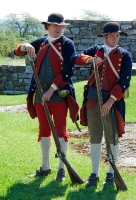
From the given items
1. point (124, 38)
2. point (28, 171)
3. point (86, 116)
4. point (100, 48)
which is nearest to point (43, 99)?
point (86, 116)

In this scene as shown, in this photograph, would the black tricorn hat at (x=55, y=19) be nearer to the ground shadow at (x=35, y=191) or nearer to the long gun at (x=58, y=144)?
the long gun at (x=58, y=144)

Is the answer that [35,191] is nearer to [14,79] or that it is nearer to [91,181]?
[91,181]

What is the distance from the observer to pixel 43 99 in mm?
4930

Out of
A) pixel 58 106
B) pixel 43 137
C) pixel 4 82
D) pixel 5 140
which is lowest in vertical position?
pixel 4 82

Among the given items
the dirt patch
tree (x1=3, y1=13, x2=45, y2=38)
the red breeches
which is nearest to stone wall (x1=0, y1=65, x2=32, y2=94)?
the dirt patch

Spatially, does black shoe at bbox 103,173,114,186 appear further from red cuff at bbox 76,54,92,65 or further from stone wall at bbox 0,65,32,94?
stone wall at bbox 0,65,32,94

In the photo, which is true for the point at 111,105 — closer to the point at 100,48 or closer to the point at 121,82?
the point at 121,82

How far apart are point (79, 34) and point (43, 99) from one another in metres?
11.8

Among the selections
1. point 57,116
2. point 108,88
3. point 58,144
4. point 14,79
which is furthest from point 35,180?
point 14,79

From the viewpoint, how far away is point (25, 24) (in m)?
65.1

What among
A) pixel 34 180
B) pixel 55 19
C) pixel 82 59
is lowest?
pixel 34 180

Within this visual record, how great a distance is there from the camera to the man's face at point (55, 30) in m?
5.02

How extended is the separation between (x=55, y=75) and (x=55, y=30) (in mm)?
495

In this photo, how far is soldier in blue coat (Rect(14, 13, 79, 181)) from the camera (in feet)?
16.5
